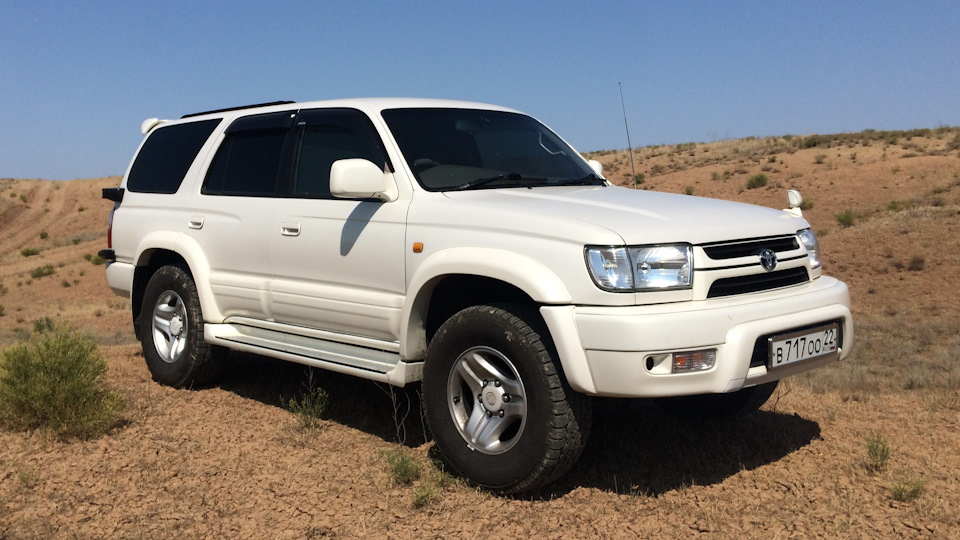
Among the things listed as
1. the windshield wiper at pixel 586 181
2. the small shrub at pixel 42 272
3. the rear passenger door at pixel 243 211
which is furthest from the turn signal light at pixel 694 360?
the small shrub at pixel 42 272

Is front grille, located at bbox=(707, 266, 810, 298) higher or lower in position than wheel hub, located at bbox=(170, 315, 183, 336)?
higher

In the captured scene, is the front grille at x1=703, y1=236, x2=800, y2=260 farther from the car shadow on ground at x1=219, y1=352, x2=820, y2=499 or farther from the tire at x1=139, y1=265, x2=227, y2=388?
the tire at x1=139, y1=265, x2=227, y2=388

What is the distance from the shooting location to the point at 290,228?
517 centimetres

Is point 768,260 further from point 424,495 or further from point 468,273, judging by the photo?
point 424,495

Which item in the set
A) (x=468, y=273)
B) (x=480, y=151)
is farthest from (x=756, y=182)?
(x=468, y=273)

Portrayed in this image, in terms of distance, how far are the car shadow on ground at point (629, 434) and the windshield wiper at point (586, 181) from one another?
4.64ft

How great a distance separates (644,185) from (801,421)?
94.8 ft

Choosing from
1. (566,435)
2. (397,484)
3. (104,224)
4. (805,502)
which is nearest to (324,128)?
(397,484)

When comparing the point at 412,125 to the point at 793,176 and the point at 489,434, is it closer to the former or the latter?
the point at 489,434

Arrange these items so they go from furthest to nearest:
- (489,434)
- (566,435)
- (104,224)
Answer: (104,224) → (489,434) → (566,435)

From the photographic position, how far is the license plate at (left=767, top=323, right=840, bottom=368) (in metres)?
3.89

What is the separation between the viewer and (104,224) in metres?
48.4

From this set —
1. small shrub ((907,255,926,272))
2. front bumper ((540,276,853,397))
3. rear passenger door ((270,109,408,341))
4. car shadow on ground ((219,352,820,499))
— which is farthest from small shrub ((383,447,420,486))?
small shrub ((907,255,926,272))

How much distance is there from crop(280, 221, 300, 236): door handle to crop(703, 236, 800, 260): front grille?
243cm
